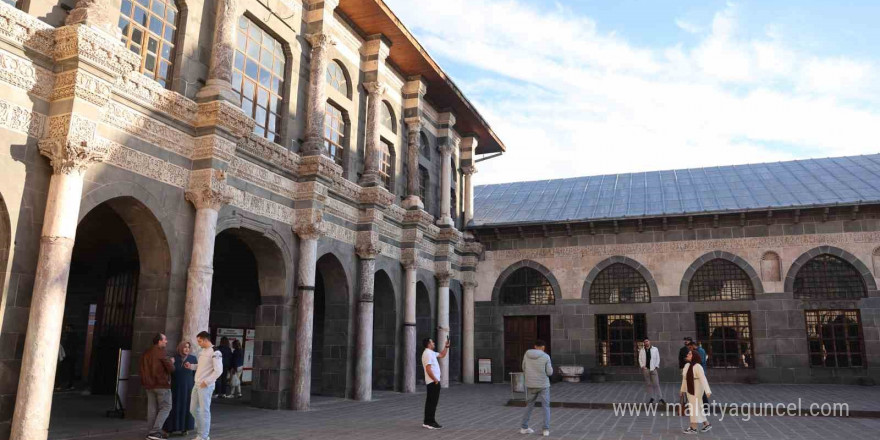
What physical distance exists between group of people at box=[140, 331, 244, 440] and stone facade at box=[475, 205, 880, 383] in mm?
15253

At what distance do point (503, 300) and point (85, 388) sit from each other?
13.9 meters

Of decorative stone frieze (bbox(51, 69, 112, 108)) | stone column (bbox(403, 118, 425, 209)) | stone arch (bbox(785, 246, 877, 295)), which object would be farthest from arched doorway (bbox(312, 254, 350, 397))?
stone arch (bbox(785, 246, 877, 295))

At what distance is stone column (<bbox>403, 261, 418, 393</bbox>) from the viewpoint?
18266 mm

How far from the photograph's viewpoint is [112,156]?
31.6 ft

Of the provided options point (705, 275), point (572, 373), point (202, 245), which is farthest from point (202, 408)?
point (705, 275)

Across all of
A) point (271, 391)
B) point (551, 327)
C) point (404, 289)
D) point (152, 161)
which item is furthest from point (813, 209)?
point (152, 161)

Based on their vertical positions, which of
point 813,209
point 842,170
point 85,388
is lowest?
point 85,388

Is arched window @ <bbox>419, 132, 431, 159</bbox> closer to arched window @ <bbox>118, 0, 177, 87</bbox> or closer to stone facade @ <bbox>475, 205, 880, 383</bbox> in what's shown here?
stone facade @ <bbox>475, 205, 880, 383</bbox>

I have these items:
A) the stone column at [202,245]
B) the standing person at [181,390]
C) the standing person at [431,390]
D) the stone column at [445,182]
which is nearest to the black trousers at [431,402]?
the standing person at [431,390]

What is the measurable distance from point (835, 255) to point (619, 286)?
6.76 meters

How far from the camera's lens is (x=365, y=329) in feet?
52.8

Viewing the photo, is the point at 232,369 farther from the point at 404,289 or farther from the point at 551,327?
the point at 551,327

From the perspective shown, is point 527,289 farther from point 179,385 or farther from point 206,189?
point 179,385

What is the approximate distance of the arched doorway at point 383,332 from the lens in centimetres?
1841
